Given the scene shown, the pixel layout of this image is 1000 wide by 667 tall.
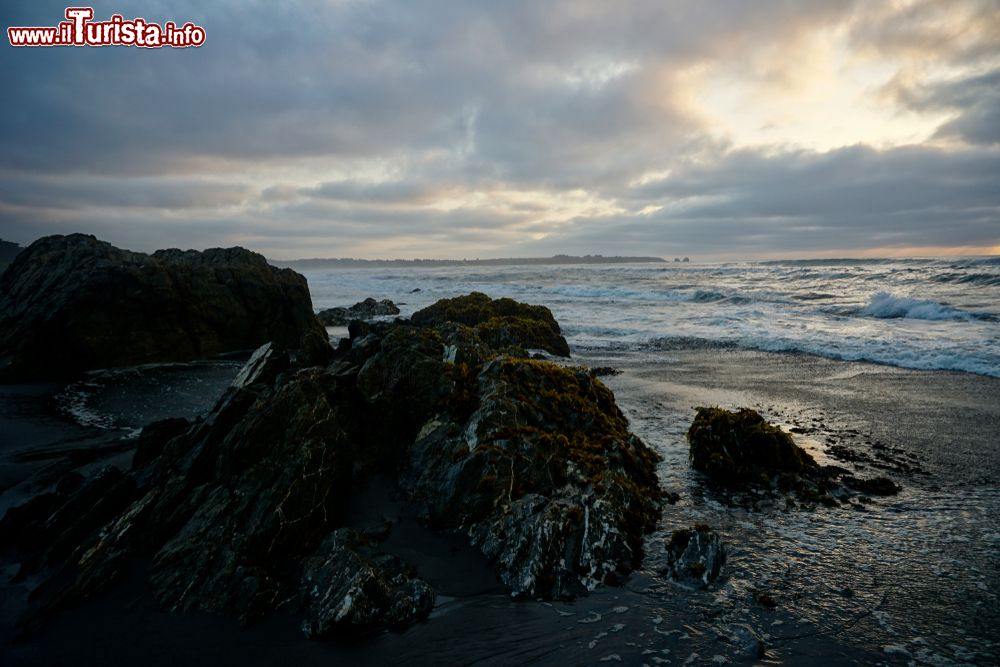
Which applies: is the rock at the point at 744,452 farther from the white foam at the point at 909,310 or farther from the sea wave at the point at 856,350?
the white foam at the point at 909,310

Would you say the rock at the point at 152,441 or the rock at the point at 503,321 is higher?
the rock at the point at 503,321

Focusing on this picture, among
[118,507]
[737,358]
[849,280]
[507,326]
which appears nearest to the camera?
[118,507]

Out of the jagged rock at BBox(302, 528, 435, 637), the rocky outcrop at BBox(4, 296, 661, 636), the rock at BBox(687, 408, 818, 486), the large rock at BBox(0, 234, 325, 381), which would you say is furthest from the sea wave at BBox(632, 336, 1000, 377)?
the jagged rock at BBox(302, 528, 435, 637)

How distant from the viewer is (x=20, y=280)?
19328 millimetres

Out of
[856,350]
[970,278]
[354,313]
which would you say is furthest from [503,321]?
[970,278]

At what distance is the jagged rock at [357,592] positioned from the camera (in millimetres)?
4867

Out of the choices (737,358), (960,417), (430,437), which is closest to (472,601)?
(430,437)

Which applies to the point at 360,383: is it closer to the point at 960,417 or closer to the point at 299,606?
the point at 299,606

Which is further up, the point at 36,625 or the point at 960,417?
the point at 960,417

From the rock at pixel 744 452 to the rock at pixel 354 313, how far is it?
27.1 metres

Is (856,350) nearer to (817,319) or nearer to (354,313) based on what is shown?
(817,319)

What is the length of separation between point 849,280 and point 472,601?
63.0m

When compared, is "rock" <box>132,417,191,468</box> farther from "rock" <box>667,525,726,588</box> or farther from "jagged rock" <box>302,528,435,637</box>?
"rock" <box>667,525,726,588</box>

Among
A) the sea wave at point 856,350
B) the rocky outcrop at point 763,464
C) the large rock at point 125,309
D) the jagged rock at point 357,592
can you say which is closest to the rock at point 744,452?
the rocky outcrop at point 763,464
